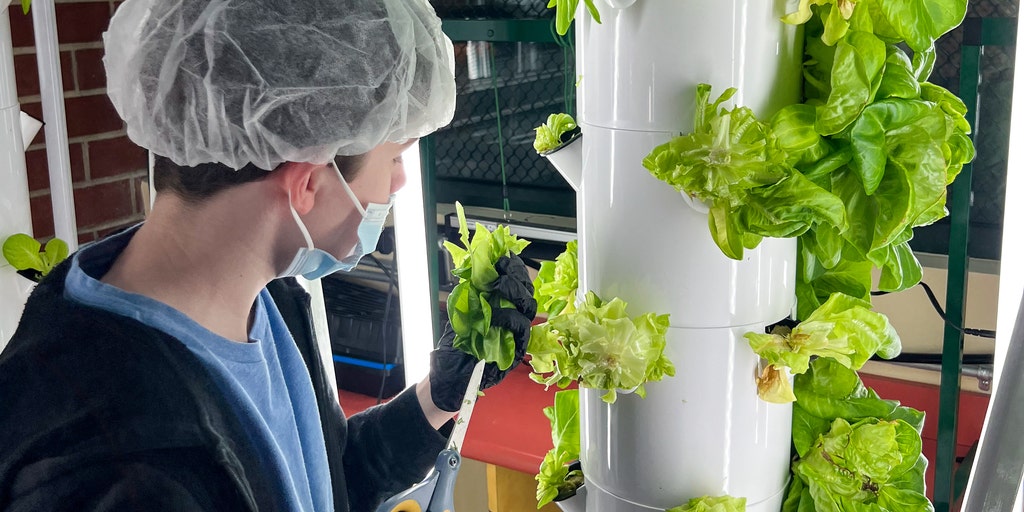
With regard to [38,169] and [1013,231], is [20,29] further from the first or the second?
Answer: [1013,231]

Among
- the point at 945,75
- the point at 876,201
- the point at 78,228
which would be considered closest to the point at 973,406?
the point at 945,75

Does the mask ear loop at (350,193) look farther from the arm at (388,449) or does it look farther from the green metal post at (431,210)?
the green metal post at (431,210)

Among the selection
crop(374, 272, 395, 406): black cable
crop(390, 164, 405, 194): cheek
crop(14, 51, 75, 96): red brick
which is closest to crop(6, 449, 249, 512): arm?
crop(390, 164, 405, 194): cheek

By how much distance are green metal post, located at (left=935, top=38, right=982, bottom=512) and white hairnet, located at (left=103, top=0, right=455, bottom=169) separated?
2.73ft

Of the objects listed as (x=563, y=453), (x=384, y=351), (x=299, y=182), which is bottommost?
(x=384, y=351)

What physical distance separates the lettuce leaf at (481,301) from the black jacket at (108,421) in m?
0.24

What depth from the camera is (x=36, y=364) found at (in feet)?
2.64

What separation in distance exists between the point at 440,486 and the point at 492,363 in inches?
6.3

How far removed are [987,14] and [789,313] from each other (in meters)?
0.70

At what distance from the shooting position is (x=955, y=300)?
1385 mm

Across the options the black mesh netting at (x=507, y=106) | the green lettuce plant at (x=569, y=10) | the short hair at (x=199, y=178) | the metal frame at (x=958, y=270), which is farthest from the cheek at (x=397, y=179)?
the black mesh netting at (x=507, y=106)

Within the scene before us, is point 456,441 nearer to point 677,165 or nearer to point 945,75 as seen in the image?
point 677,165

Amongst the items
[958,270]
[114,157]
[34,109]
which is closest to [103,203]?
[114,157]

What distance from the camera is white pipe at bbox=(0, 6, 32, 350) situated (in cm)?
118
